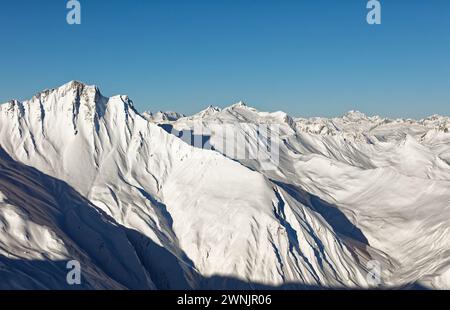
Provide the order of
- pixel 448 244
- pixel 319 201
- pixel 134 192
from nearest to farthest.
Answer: pixel 448 244 < pixel 134 192 < pixel 319 201

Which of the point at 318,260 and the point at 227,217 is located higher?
the point at 227,217

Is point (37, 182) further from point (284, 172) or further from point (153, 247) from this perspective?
point (284, 172)

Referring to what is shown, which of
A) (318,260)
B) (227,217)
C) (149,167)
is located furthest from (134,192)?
(318,260)

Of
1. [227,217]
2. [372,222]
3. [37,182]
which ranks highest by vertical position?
[37,182]

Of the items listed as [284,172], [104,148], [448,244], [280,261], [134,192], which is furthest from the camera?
[284,172]

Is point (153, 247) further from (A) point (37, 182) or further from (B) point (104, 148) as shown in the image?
(B) point (104, 148)

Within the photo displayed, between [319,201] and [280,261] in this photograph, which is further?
[319,201]
